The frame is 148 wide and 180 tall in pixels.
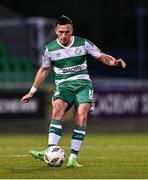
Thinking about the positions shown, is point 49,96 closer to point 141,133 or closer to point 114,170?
point 141,133

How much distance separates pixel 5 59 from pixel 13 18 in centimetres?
282

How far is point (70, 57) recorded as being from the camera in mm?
12141

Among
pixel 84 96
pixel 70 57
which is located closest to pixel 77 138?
pixel 84 96

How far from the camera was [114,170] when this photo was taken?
1110cm

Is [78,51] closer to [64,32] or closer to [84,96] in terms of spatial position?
[64,32]

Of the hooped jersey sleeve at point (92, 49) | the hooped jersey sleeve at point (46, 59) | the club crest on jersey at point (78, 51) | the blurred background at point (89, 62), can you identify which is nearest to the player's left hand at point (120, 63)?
the hooped jersey sleeve at point (92, 49)

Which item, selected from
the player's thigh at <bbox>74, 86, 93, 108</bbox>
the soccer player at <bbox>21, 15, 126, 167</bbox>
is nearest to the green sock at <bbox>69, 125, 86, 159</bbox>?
the soccer player at <bbox>21, 15, 126, 167</bbox>

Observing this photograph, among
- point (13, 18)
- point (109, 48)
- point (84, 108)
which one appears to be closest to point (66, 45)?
point (84, 108)

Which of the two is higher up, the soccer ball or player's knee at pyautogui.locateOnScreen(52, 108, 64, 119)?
player's knee at pyautogui.locateOnScreen(52, 108, 64, 119)

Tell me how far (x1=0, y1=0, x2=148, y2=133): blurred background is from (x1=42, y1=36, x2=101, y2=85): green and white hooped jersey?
13.1 m

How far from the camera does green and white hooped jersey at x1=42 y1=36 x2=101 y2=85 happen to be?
12125 millimetres

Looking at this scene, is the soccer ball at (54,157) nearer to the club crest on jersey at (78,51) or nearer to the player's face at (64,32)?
the club crest on jersey at (78,51)

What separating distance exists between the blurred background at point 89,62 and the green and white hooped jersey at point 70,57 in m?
13.1

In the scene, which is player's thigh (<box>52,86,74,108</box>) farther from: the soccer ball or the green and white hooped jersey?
the soccer ball
